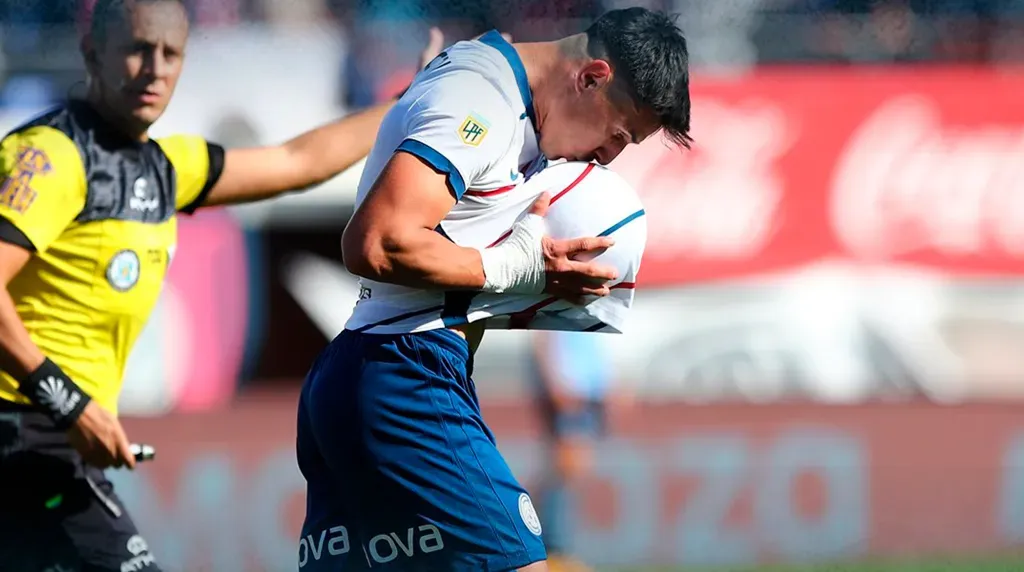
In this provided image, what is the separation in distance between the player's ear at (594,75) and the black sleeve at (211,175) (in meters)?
1.41

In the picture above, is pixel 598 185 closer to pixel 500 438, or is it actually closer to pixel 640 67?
pixel 640 67

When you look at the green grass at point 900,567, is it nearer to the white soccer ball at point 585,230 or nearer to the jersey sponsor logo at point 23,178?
the white soccer ball at point 585,230

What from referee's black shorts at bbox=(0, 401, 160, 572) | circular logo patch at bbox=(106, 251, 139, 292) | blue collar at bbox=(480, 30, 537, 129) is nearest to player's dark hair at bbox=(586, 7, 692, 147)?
blue collar at bbox=(480, 30, 537, 129)

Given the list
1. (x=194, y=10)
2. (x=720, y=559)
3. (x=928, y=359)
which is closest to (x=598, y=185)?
(x=720, y=559)

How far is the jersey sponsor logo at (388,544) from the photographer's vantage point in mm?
3271

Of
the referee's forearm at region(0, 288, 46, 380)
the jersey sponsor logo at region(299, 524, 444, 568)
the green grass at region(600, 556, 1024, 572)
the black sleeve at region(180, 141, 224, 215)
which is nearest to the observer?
the jersey sponsor logo at region(299, 524, 444, 568)

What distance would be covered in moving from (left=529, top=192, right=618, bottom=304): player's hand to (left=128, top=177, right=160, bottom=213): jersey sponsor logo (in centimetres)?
125

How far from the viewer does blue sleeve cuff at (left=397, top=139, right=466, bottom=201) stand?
3062mm

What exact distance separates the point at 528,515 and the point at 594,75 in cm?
105

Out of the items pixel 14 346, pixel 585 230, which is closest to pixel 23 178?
pixel 14 346

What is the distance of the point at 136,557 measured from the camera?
382cm

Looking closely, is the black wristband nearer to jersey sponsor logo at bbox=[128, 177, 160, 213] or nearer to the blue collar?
jersey sponsor logo at bbox=[128, 177, 160, 213]

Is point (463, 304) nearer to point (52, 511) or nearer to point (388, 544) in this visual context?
point (388, 544)

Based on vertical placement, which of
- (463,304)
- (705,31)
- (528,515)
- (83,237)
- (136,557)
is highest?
(705,31)
